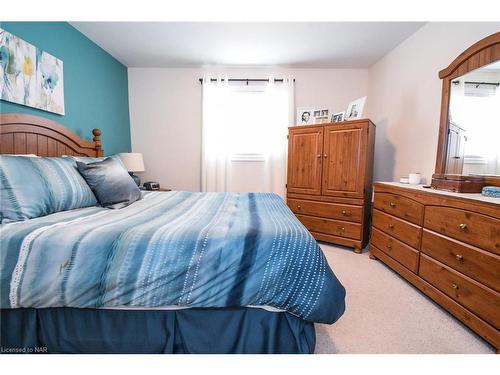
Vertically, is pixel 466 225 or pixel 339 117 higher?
pixel 339 117

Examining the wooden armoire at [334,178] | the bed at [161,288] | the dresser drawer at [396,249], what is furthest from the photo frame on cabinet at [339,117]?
the bed at [161,288]

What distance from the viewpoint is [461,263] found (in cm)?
136

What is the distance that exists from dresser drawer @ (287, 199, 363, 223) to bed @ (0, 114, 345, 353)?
5.42 feet

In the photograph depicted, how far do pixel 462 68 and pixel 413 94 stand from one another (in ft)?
2.12

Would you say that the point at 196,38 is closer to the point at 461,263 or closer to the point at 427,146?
the point at 427,146

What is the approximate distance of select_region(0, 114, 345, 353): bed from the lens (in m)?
0.95

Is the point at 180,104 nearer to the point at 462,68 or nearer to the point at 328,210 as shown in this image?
the point at 328,210

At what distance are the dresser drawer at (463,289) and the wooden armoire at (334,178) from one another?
91 cm

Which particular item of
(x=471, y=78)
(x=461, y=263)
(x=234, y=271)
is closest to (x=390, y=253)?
(x=461, y=263)

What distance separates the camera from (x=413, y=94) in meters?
2.40

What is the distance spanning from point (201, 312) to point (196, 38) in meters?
2.71

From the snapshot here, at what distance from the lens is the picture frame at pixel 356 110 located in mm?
2552

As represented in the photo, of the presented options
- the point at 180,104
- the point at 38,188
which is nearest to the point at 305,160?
the point at 180,104

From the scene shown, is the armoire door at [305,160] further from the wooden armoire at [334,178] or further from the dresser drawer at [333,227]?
the dresser drawer at [333,227]
